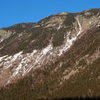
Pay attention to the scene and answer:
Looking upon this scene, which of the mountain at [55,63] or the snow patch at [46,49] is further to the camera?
the snow patch at [46,49]

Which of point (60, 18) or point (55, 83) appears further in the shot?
point (60, 18)

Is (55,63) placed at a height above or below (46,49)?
below

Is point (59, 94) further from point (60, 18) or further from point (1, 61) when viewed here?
point (60, 18)

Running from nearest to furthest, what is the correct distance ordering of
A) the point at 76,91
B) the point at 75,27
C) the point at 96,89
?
the point at 96,89
the point at 76,91
the point at 75,27

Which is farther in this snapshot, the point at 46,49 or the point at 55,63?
the point at 46,49

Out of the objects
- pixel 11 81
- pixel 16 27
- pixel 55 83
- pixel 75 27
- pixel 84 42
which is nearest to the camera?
pixel 55 83

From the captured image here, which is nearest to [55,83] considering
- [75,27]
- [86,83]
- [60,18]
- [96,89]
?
[86,83]

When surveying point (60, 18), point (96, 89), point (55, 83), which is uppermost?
point (60, 18)

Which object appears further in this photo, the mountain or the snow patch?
the snow patch
